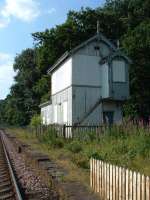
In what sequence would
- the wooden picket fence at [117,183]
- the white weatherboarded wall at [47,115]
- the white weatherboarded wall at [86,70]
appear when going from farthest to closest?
the white weatherboarded wall at [47,115]
the white weatherboarded wall at [86,70]
the wooden picket fence at [117,183]

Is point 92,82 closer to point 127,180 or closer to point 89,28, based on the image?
point 89,28

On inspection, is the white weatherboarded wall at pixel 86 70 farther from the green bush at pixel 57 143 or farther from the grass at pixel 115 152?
the grass at pixel 115 152

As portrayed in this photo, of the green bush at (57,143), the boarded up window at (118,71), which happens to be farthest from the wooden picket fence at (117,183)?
the boarded up window at (118,71)

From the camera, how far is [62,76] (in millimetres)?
39938

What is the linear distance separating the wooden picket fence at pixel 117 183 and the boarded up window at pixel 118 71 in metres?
25.1

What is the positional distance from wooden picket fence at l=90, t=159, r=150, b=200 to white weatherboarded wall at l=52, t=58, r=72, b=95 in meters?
25.4

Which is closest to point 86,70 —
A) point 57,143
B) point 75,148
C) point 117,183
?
point 57,143

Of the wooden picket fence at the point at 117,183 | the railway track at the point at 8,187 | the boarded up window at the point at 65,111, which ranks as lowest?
the railway track at the point at 8,187

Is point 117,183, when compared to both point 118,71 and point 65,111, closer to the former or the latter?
point 118,71

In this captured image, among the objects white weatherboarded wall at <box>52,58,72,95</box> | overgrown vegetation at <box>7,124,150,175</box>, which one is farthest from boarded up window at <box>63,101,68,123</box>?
overgrown vegetation at <box>7,124,150,175</box>

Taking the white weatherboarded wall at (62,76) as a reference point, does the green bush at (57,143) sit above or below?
below

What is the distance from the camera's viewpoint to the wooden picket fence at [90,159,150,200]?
825cm

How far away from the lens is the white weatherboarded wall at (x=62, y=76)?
36.7 meters

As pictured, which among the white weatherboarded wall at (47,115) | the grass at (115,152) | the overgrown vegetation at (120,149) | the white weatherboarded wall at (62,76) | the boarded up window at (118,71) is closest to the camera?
the grass at (115,152)
